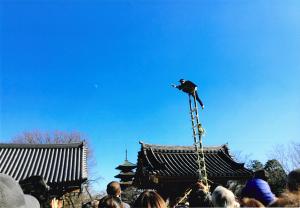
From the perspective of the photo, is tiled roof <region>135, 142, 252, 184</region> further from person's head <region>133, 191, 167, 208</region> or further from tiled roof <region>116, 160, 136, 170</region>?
tiled roof <region>116, 160, 136, 170</region>

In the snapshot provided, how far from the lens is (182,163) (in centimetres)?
1673

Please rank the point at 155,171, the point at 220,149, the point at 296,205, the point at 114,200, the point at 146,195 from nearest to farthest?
1. the point at 296,205
2. the point at 146,195
3. the point at 114,200
4. the point at 155,171
5. the point at 220,149

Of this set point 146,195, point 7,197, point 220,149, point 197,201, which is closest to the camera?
point 7,197

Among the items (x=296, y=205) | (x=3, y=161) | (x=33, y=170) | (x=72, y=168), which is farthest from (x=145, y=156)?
(x=296, y=205)

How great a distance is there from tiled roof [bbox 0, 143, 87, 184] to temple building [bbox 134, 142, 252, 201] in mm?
3229

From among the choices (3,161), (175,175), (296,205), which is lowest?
(296,205)

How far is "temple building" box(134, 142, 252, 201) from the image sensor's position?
45.6 feet

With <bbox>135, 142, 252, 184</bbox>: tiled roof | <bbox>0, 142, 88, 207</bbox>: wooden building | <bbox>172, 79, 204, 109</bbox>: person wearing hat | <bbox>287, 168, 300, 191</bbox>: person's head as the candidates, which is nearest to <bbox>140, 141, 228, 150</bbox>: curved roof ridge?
<bbox>135, 142, 252, 184</bbox>: tiled roof

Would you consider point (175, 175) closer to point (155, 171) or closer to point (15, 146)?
point (155, 171)

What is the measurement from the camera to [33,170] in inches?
530

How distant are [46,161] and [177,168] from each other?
648 centimetres

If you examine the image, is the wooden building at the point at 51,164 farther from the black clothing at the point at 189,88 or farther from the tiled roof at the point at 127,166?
the tiled roof at the point at 127,166

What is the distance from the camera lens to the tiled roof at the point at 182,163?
1457 cm

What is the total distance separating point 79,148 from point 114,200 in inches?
518
